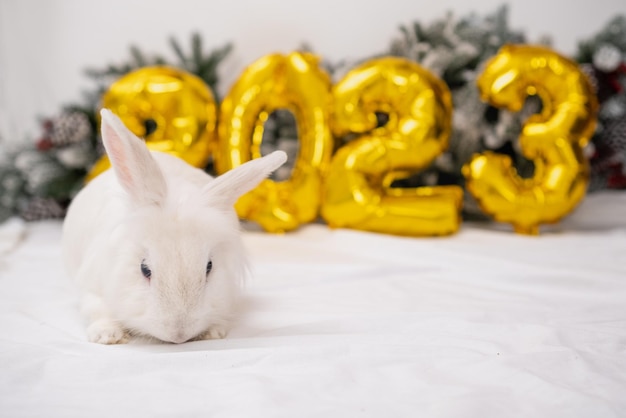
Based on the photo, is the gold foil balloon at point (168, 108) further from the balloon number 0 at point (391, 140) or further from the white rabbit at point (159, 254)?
the white rabbit at point (159, 254)

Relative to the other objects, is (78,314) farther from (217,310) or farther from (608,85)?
(608,85)

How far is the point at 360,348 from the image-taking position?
3.20 feet

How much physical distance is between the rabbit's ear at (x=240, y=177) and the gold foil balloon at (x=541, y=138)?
113 cm

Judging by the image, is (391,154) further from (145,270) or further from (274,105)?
(145,270)

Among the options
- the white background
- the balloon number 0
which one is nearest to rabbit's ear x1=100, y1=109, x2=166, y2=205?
the balloon number 0

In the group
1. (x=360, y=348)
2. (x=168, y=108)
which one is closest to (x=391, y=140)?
(x=168, y=108)

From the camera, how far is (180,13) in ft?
8.20

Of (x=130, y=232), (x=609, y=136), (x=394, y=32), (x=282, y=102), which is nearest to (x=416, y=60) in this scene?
(x=394, y=32)

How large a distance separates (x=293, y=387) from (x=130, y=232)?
41 centimetres

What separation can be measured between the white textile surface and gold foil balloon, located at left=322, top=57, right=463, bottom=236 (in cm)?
30

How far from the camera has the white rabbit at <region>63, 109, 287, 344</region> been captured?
0.98 meters

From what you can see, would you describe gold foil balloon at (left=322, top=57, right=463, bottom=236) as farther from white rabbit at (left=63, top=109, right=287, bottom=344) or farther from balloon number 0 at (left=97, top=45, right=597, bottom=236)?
white rabbit at (left=63, top=109, right=287, bottom=344)

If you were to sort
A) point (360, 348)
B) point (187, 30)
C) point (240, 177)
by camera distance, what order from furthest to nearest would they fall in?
1. point (187, 30)
2. point (240, 177)
3. point (360, 348)

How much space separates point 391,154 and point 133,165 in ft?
3.75
